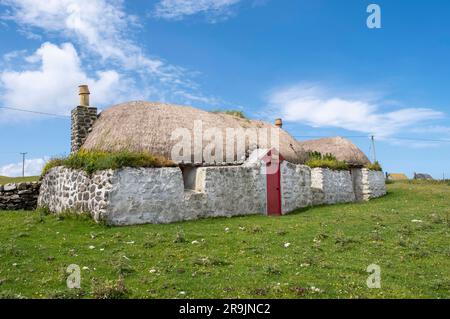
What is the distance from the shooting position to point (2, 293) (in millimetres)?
7977

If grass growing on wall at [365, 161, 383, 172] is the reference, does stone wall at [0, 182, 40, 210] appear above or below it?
below

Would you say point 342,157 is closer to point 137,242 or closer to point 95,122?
point 95,122

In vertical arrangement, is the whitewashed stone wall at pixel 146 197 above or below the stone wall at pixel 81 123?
below

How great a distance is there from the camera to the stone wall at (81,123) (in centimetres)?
2073

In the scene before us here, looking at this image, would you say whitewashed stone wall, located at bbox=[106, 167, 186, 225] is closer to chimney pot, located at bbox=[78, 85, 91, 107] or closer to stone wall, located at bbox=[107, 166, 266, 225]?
stone wall, located at bbox=[107, 166, 266, 225]

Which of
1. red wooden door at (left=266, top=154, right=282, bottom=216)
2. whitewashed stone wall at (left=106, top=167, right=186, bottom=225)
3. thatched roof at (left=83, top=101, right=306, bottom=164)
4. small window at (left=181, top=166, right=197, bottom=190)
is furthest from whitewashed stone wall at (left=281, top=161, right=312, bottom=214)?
whitewashed stone wall at (left=106, top=167, right=186, bottom=225)

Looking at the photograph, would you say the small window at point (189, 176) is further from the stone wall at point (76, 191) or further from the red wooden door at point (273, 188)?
the stone wall at point (76, 191)

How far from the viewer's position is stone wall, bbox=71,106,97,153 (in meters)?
20.7

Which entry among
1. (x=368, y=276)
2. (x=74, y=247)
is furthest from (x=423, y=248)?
(x=74, y=247)

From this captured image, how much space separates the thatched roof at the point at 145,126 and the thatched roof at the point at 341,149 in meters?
10.7

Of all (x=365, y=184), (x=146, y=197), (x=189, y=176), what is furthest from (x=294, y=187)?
(x=365, y=184)

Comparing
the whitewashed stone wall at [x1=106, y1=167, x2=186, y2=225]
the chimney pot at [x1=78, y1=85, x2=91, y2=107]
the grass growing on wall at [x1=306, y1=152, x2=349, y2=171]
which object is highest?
the chimney pot at [x1=78, y1=85, x2=91, y2=107]

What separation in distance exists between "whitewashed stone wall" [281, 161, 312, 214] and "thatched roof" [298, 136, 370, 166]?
24.0 feet

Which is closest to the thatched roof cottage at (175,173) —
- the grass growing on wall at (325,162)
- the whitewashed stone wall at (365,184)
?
the grass growing on wall at (325,162)
